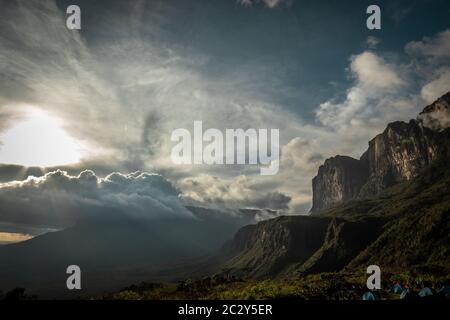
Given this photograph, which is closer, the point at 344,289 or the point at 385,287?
the point at 344,289

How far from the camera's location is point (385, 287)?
56250 mm
